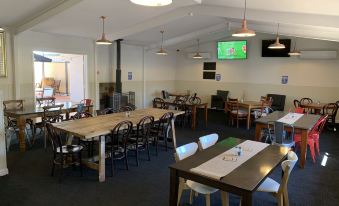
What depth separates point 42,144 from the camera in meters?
5.52

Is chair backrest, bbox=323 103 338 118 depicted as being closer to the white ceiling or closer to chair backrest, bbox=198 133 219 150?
the white ceiling

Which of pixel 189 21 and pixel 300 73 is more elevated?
pixel 189 21

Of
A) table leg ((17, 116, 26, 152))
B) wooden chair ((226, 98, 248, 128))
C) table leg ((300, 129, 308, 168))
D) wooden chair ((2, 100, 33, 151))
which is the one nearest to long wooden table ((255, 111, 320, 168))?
table leg ((300, 129, 308, 168))

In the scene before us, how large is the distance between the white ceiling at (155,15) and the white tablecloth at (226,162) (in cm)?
246

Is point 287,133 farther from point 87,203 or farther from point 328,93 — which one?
point 328,93

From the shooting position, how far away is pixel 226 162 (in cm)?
263

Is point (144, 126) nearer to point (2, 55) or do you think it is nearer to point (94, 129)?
point (94, 129)

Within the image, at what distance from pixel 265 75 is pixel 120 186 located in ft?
25.0

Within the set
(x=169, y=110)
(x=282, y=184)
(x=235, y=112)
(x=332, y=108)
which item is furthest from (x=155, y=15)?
(x=332, y=108)

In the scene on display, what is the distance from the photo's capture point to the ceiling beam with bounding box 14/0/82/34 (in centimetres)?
495

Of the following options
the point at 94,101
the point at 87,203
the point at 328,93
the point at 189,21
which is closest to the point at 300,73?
the point at 328,93

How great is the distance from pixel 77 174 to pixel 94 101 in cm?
434

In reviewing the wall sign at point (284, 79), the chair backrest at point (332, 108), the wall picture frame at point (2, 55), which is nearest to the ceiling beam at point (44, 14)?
the wall picture frame at point (2, 55)

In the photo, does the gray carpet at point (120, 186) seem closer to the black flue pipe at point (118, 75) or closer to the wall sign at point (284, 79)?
the black flue pipe at point (118, 75)
